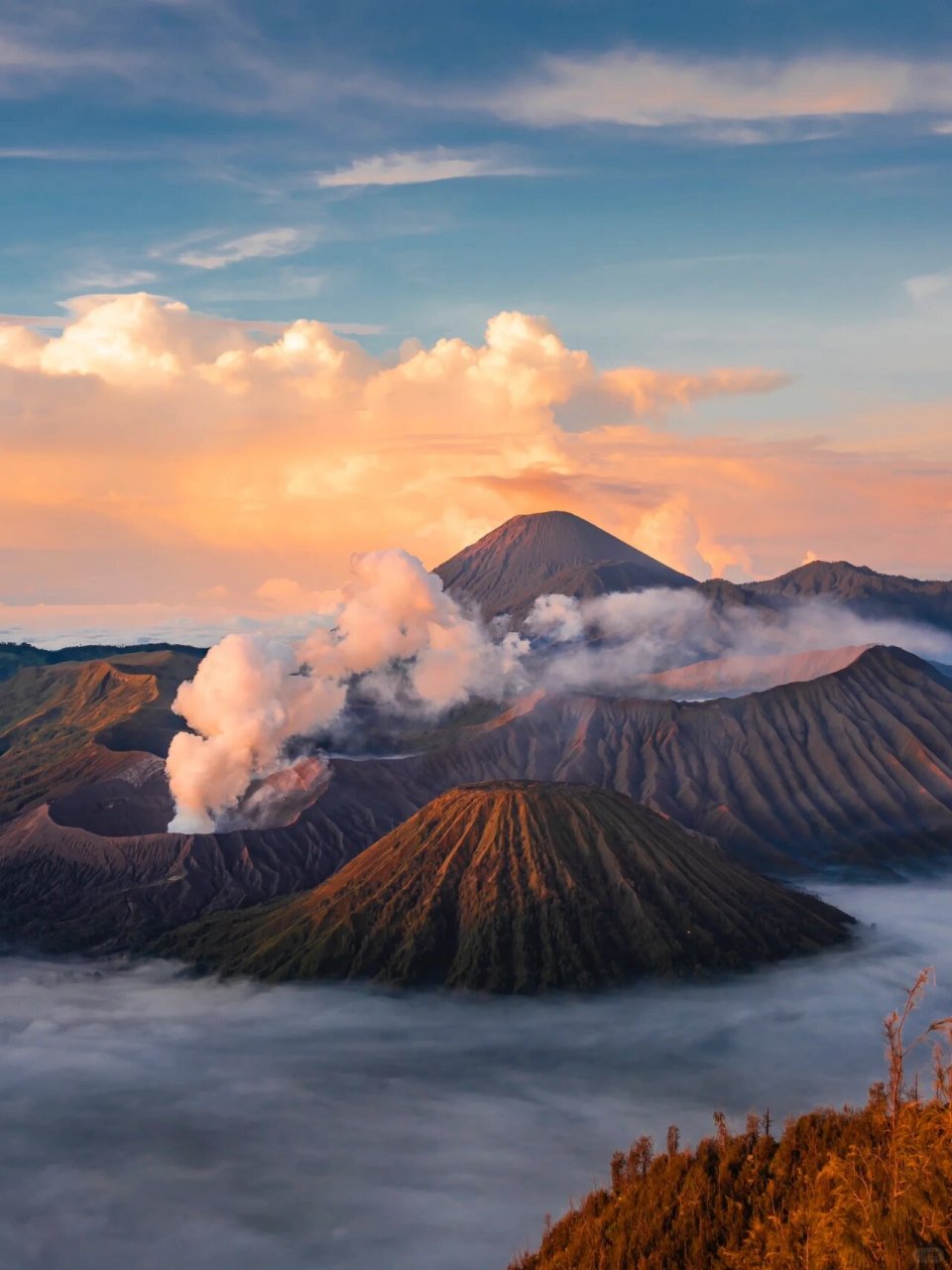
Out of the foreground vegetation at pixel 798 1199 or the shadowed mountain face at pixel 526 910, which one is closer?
the foreground vegetation at pixel 798 1199

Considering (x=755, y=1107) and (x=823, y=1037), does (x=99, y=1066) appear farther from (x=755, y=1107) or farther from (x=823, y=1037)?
(x=823, y=1037)

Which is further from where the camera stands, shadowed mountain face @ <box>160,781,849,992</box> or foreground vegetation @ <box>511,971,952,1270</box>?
shadowed mountain face @ <box>160,781,849,992</box>

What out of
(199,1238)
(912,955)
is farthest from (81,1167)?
(912,955)

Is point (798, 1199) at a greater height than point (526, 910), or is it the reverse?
point (798, 1199)

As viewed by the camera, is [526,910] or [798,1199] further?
[526,910]
